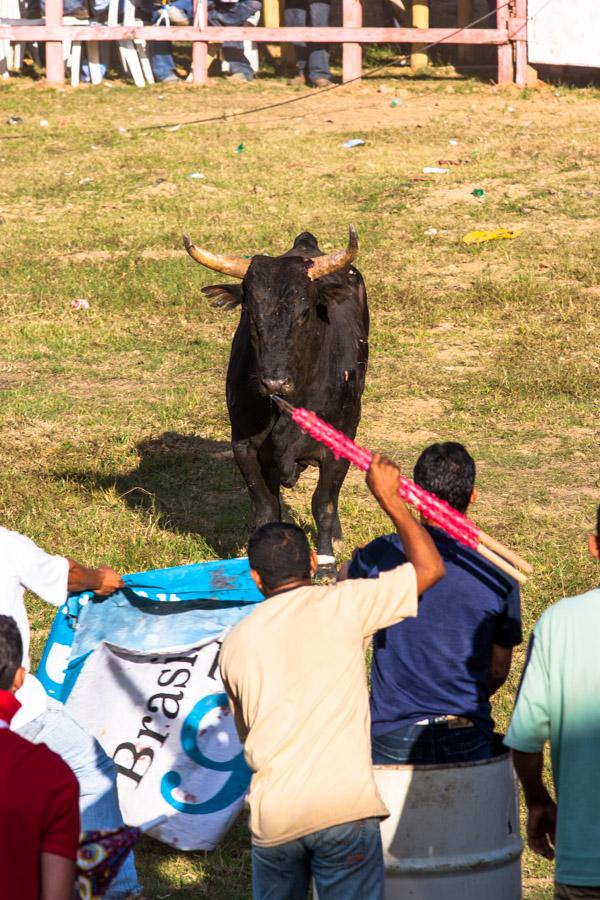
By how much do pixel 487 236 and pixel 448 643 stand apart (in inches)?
454

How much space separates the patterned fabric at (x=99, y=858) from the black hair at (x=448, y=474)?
58.1 inches

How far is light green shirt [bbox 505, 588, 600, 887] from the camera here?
3.79 meters

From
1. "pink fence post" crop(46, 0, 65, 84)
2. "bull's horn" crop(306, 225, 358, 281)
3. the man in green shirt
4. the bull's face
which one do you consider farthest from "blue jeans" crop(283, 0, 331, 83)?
the man in green shirt

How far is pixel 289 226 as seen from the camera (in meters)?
16.1

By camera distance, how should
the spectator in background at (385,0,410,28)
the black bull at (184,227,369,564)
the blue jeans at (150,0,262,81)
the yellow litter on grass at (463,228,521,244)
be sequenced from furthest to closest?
the spectator in background at (385,0,410,28), the blue jeans at (150,0,262,81), the yellow litter on grass at (463,228,521,244), the black bull at (184,227,369,564)

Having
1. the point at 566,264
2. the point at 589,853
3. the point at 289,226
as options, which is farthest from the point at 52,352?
the point at 589,853

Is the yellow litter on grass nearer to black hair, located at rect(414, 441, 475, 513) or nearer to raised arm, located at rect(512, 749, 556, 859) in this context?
black hair, located at rect(414, 441, 475, 513)

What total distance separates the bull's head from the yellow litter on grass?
7504 millimetres

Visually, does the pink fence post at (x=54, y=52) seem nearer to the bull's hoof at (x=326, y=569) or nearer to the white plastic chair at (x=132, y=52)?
the white plastic chair at (x=132, y=52)

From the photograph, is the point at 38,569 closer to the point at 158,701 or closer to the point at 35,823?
the point at 158,701

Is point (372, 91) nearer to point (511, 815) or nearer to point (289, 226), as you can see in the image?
point (289, 226)

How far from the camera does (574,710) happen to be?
3.80m

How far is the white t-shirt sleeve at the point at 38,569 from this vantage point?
4.68 metres

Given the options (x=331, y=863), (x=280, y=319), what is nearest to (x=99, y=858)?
(x=331, y=863)
